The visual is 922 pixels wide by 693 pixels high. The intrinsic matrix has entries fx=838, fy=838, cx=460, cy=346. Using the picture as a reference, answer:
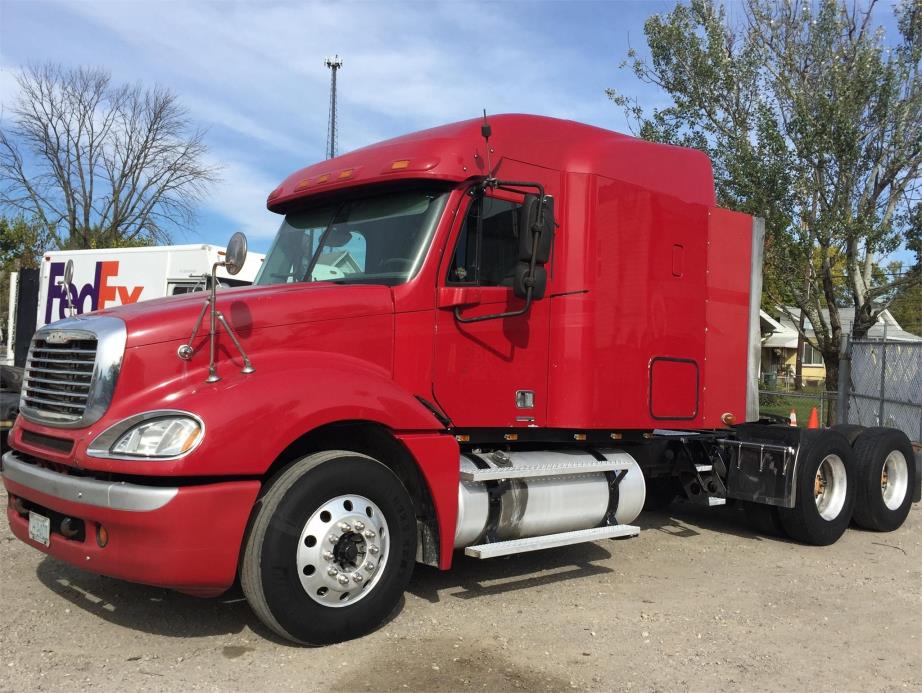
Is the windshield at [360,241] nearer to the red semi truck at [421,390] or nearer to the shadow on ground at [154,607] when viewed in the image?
the red semi truck at [421,390]

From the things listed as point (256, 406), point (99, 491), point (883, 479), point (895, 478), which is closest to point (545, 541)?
point (256, 406)

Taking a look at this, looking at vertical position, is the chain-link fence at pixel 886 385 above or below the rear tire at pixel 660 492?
above

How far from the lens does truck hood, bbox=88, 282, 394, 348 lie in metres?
4.54

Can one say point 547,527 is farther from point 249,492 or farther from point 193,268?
point 193,268

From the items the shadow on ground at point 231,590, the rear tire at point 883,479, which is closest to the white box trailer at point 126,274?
the shadow on ground at point 231,590

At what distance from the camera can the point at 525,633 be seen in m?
4.99

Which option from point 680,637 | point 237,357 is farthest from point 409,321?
point 680,637

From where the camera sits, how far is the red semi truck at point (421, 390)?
429cm

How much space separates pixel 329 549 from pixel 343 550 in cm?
11

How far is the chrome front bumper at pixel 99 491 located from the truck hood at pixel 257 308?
75 cm

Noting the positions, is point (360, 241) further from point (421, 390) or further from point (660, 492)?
point (660, 492)

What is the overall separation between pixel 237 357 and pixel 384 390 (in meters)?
0.86

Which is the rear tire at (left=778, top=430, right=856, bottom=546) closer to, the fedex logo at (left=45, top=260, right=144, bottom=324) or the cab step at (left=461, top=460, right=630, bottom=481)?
the cab step at (left=461, top=460, right=630, bottom=481)

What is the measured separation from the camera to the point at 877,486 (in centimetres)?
836
